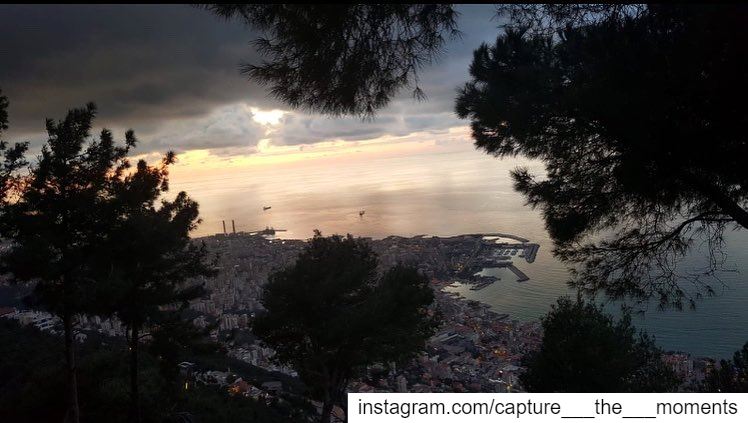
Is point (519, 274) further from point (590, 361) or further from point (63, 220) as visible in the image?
point (63, 220)

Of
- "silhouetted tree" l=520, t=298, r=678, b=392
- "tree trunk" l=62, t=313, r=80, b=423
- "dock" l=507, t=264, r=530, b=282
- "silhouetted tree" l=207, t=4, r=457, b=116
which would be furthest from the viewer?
"dock" l=507, t=264, r=530, b=282

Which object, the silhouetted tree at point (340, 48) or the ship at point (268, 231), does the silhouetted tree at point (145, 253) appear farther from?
the ship at point (268, 231)

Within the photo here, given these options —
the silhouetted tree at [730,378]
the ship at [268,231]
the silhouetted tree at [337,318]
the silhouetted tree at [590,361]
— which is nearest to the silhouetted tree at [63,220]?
the silhouetted tree at [337,318]

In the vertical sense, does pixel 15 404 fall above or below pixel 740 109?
below

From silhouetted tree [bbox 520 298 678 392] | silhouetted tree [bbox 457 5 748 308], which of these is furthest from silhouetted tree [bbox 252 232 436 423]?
silhouetted tree [bbox 457 5 748 308]

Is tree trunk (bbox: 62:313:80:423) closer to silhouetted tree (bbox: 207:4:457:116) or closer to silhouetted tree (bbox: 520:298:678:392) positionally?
silhouetted tree (bbox: 207:4:457:116)

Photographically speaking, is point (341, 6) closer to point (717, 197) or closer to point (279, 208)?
point (717, 197)

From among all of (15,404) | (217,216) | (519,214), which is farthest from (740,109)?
(519,214)
